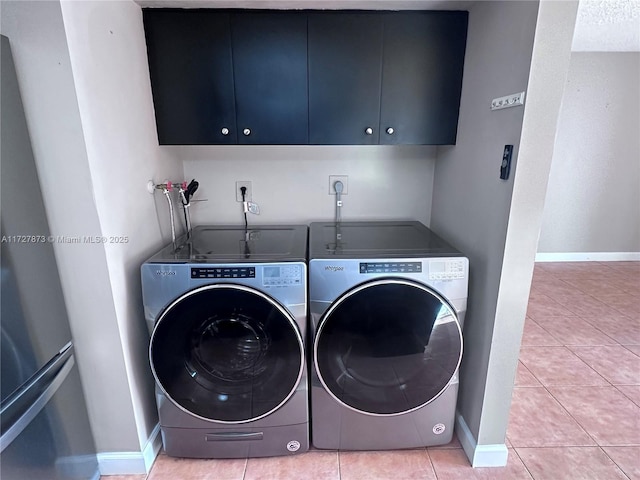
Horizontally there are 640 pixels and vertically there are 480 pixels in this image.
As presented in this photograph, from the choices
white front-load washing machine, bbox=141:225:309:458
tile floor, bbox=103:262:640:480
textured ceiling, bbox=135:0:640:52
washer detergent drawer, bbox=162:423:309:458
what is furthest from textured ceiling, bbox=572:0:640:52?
washer detergent drawer, bbox=162:423:309:458

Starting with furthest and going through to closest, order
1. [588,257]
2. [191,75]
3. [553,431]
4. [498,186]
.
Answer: [588,257] → [553,431] → [191,75] → [498,186]

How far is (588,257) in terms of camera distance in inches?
160

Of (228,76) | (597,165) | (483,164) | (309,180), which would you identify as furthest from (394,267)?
(597,165)

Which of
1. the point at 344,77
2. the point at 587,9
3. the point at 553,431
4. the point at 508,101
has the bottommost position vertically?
the point at 553,431

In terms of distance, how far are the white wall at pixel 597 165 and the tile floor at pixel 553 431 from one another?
59.1 inches

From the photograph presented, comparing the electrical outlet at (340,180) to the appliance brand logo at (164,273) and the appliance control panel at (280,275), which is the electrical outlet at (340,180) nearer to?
→ the appliance control panel at (280,275)

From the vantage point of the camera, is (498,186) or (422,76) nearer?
(498,186)

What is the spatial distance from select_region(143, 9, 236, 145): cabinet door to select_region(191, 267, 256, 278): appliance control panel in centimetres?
68

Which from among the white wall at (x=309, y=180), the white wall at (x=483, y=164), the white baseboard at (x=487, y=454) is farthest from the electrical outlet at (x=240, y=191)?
the white baseboard at (x=487, y=454)

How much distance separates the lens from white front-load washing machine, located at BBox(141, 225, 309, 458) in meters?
1.30

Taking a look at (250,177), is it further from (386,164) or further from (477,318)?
(477,318)

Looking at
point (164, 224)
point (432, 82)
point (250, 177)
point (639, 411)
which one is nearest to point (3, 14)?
point (164, 224)

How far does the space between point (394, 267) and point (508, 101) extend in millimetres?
710

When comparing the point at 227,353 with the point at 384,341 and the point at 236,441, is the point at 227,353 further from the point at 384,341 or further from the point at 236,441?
the point at 384,341
